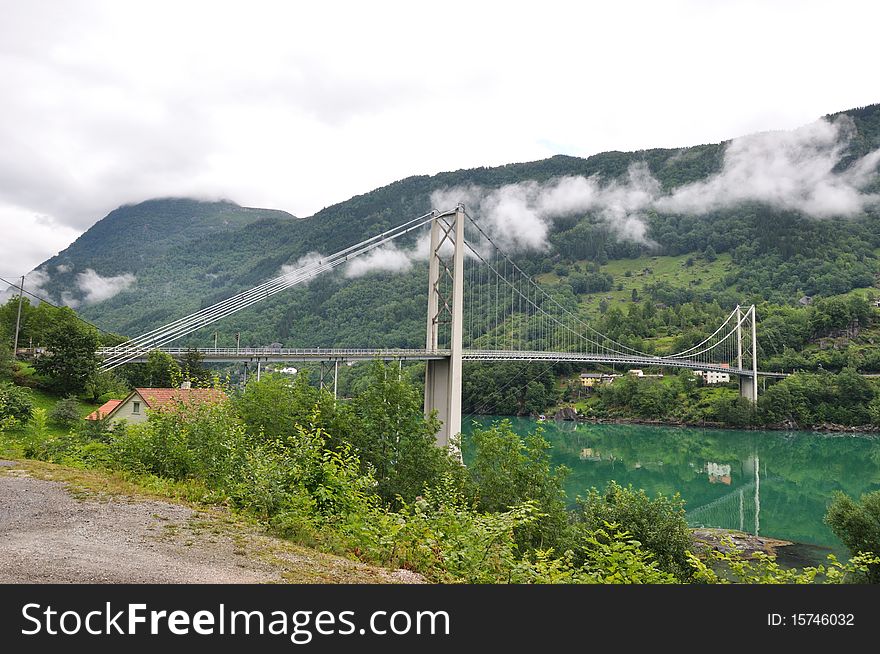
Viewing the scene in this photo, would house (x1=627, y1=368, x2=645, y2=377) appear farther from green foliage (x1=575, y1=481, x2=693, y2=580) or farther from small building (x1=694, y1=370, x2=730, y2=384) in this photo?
green foliage (x1=575, y1=481, x2=693, y2=580)

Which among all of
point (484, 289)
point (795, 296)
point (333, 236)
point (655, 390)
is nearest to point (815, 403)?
point (655, 390)

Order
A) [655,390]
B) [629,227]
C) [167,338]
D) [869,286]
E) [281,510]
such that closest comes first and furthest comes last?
[281,510] < [167,338] < [655,390] < [869,286] < [629,227]

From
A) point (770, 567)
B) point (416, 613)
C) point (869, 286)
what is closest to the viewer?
point (416, 613)

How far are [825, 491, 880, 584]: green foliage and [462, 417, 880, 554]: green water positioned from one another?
18.2ft

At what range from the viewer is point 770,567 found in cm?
471

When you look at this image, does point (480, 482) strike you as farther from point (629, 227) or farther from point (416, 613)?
point (629, 227)

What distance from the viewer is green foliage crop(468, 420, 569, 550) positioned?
37.6ft

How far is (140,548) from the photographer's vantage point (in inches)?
164

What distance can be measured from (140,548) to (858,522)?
15502 millimetres

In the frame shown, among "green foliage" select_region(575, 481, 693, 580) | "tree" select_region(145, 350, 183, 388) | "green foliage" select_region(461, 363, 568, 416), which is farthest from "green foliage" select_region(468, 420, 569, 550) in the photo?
"green foliage" select_region(461, 363, 568, 416)

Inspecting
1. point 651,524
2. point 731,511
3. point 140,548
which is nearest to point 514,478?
point 651,524

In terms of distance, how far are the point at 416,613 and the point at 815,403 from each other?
58994 mm

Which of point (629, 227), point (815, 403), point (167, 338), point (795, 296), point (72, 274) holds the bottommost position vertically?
point (815, 403)

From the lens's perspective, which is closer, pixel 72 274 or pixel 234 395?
pixel 234 395
